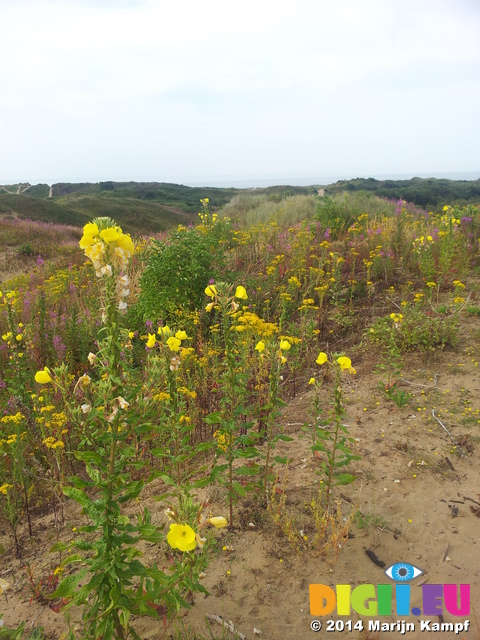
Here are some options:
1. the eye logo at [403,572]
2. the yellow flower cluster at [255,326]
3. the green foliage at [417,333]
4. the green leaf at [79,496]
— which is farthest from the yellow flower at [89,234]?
the green foliage at [417,333]

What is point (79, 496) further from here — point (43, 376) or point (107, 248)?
point (107, 248)

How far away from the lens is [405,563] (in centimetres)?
231

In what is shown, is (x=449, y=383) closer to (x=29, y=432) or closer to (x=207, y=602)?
(x=207, y=602)

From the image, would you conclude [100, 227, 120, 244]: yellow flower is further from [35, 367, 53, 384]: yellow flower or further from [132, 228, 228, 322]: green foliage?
[132, 228, 228, 322]: green foliage

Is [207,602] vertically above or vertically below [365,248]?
below

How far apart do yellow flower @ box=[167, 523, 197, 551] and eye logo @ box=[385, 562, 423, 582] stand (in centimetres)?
150

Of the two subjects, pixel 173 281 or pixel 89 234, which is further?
pixel 173 281

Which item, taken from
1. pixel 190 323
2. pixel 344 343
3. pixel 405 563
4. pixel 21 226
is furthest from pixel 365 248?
pixel 21 226

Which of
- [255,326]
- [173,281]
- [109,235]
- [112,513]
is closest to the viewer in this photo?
[109,235]

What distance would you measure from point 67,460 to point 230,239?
6026mm

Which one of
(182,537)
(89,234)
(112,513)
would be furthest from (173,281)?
(182,537)

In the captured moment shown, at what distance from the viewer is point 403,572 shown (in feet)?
7.38

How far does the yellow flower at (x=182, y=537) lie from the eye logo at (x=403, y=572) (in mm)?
1505

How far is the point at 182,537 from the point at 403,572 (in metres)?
1.58
